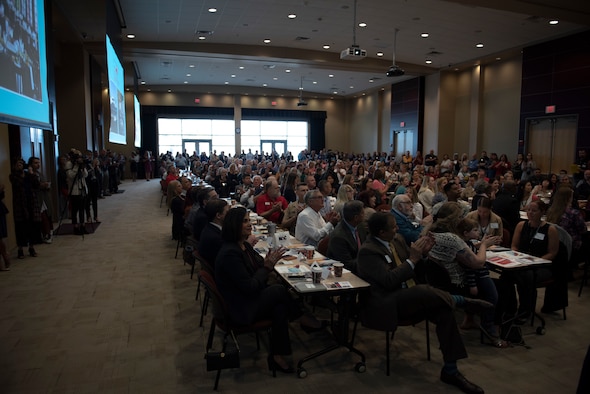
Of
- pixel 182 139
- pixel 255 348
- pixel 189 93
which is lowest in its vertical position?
pixel 255 348

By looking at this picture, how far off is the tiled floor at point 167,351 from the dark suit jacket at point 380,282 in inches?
20.9

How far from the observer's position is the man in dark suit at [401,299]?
10.9 feet

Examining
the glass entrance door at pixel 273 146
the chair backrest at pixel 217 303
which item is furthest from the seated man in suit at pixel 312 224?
the glass entrance door at pixel 273 146

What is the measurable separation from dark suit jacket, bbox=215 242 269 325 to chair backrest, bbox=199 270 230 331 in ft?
0.17

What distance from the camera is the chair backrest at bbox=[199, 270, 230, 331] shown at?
3242mm

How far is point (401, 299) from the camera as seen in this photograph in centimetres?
342

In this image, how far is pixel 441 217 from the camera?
3.95m

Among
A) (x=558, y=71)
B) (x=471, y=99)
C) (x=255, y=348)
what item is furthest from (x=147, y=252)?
(x=471, y=99)

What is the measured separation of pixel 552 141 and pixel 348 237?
13628 millimetres

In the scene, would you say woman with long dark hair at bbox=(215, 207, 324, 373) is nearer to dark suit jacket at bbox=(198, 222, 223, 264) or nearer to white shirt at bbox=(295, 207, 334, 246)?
dark suit jacket at bbox=(198, 222, 223, 264)

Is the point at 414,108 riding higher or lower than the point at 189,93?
lower

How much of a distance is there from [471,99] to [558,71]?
4.65 metres

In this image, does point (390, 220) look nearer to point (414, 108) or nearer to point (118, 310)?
point (118, 310)

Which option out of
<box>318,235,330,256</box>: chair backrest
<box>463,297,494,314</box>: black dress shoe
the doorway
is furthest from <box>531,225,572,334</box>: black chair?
the doorway
